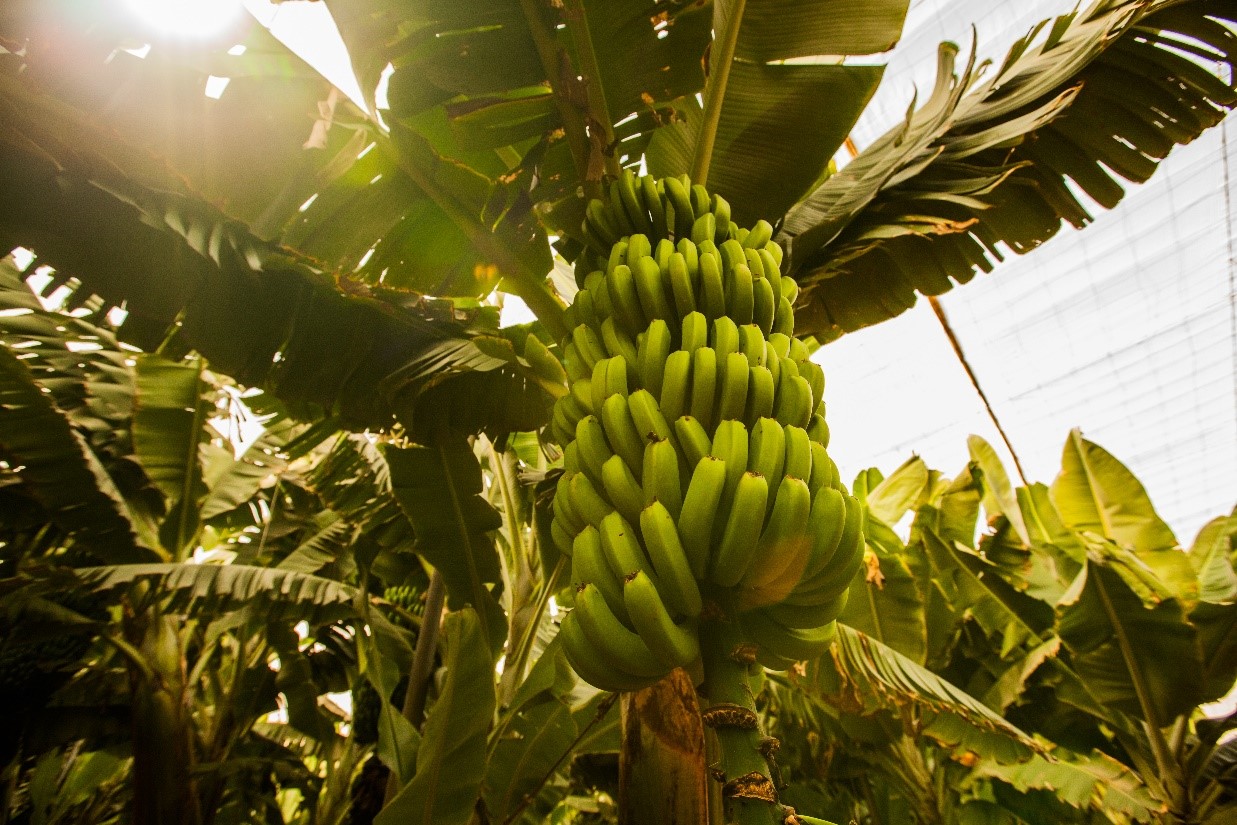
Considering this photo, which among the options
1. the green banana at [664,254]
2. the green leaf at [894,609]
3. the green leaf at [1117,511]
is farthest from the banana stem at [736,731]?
the green leaf at [1117,511]

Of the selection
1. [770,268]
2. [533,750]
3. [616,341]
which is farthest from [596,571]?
[533,750]

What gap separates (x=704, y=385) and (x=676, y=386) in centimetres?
4

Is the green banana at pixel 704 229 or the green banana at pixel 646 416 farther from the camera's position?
the green banana at pixel 704 229

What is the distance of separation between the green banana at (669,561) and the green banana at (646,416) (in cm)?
15

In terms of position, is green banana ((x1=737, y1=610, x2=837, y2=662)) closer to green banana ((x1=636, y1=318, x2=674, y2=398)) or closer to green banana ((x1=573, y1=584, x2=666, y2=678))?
green banana ((x1=573, y1=584, x2=666, y2=678))

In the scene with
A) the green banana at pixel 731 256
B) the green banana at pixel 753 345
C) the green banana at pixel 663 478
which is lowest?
the green banana at pixel 663 478

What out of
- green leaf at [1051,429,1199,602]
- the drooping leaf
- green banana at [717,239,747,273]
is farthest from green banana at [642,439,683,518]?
green leaf at [1051,429,1199,602]

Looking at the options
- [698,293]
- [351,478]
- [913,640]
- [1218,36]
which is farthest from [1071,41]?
[351,478]

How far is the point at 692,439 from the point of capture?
0.88m

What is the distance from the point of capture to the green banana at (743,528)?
766 millimetres

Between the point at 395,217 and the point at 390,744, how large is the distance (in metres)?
1.35

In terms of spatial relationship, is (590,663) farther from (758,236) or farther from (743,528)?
(758,236)

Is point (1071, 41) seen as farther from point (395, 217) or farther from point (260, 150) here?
point (260, 150)

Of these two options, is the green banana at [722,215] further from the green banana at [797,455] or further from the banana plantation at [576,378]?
the green banana at [797,455]
